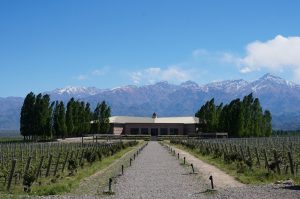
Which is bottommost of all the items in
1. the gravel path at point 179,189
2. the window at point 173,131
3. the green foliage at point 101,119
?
the gravel path at point 179,189

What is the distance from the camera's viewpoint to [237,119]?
356ft

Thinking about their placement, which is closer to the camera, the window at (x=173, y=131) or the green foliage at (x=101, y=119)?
the green foliage at (x=101, y=119)

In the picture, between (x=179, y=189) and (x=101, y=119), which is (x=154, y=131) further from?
(x=179, y=189)

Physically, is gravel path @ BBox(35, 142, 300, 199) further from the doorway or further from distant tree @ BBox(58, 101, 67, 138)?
the doorway

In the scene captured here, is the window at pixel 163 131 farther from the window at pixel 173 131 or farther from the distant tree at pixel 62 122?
the distant tree at pixel 62 122

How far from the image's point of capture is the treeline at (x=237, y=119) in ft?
357

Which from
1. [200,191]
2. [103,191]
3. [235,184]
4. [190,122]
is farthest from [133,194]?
[190,122]

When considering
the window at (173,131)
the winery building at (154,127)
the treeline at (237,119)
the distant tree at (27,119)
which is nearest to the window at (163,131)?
the winery building at (154,127)

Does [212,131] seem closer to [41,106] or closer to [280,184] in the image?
[41,106]

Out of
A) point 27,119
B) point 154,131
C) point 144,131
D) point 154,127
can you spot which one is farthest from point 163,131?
point 27,119

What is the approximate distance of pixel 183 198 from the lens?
62.3 feet

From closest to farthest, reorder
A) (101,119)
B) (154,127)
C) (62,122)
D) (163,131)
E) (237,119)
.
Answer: (62,122), (237,119), (101,119), (154,127), (163,131)

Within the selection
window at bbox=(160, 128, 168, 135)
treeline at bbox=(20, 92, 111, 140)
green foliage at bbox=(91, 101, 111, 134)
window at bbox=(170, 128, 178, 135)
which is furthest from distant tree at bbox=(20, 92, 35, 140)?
window at bbox=(170, 128, 178, 135)

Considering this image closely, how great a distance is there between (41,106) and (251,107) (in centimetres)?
4664
